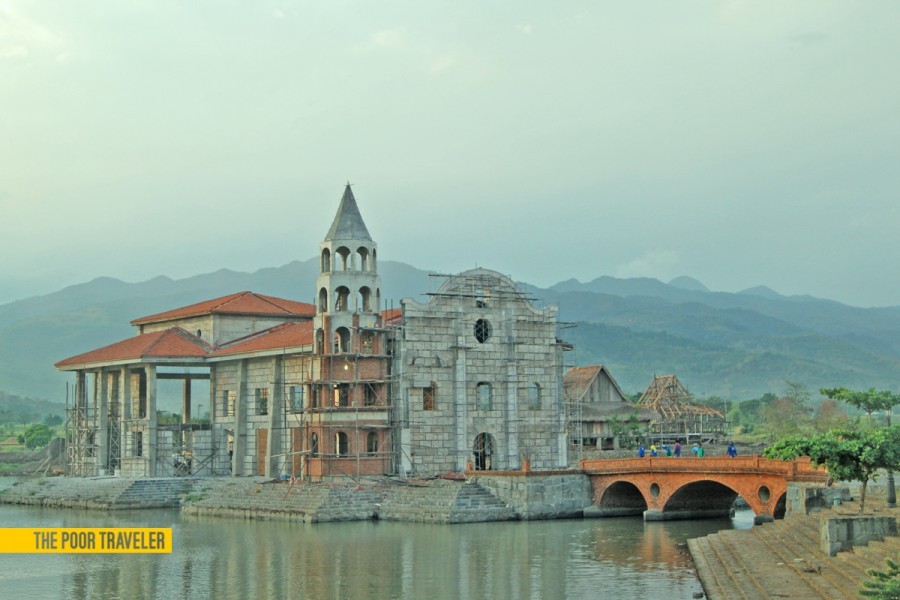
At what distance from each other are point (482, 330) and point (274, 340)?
499 inches

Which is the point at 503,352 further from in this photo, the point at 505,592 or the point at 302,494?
the point at 505,592

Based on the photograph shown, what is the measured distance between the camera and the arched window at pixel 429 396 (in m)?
71.1

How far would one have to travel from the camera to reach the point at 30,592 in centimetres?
4144

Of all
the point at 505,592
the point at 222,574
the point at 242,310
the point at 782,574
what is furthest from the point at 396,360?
the point at 782,574

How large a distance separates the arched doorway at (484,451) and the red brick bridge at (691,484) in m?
9.94

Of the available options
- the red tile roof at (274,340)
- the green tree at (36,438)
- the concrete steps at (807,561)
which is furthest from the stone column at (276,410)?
the green tree at (36,438)

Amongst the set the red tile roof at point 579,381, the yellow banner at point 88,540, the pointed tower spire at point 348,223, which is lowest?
the yellow banner at point 88,540

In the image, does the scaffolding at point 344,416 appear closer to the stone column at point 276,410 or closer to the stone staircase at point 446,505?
the stone column at point 276,410

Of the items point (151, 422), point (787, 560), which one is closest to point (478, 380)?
point (151, 422)

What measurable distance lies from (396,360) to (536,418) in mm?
9999

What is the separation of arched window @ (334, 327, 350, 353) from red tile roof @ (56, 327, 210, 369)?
12104 millimetres

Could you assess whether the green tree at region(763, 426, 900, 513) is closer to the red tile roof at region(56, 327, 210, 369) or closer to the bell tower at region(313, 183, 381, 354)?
the bell tower at region(313, 183, 381, 354)

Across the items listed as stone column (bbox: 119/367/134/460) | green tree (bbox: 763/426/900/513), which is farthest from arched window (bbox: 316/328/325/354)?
green tree (bbox: 763/426/900/513)

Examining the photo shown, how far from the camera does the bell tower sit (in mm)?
69062
